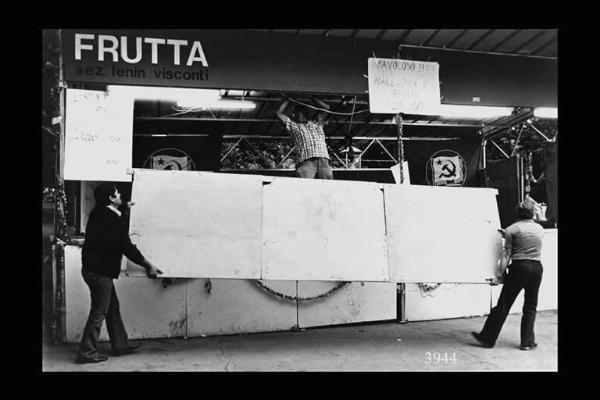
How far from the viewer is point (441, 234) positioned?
6727mm

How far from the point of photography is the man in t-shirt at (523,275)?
6973 mm

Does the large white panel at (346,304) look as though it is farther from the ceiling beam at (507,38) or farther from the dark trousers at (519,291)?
the ceiling beam at (507,38)

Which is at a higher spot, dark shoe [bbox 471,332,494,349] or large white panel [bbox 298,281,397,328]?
large white panel [bbox 298,281,397,328]

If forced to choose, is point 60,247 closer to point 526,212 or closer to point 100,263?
point 100,263

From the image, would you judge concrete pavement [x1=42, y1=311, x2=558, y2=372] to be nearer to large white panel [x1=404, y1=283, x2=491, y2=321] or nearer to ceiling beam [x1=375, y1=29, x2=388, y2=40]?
large white panel [x1=404, y1=283, x2=491, y2=321]

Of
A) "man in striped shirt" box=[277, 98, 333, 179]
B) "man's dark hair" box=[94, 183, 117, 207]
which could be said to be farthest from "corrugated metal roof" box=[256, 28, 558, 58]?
"man's dark hair" box=[94, 183, 117, 207]

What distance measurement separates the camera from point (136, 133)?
10.4m

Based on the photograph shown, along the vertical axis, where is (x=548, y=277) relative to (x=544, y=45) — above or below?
below

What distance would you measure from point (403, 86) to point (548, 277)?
504 cm

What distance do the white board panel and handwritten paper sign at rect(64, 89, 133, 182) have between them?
3.38 feet

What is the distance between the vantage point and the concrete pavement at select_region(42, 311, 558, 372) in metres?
6.11

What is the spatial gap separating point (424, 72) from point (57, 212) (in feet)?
19.7

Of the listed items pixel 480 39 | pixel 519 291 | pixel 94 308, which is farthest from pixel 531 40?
pixel 94 308
